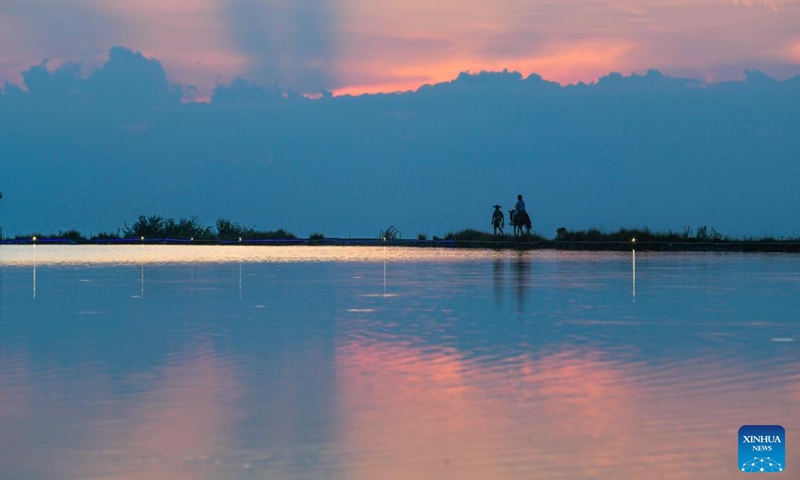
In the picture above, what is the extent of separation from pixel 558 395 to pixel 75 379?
12.2 ft

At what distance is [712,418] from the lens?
733 cm

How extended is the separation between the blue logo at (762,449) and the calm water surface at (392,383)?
80 mm

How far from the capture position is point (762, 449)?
20.1 feet

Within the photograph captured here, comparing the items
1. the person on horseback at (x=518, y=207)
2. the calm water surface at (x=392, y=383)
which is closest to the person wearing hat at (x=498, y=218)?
the person on horseback at (x=518, y=207)

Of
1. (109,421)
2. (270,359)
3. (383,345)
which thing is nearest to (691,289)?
(383,345)

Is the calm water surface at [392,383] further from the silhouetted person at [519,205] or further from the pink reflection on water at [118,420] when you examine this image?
the silhouetted person at [519,205]

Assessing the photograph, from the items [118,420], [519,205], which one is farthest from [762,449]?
[519,205]

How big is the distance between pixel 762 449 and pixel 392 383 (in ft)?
11.3

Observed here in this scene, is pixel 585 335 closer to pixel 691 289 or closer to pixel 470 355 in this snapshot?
pixel 470 355

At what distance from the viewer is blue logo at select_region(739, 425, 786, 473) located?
19.4 ft

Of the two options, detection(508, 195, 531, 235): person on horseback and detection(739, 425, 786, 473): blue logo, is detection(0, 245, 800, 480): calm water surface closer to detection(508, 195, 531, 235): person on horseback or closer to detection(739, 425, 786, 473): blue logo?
detection(739, 425, 786, 473): blue logo

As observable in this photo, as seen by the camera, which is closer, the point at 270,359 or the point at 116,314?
the point at 270,359

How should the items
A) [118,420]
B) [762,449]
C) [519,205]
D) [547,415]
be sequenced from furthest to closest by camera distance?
1. [519,205]
2. [547,415]
3. [118,420]
4. [762,449]

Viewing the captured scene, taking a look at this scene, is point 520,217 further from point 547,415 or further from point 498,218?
point 547,415
